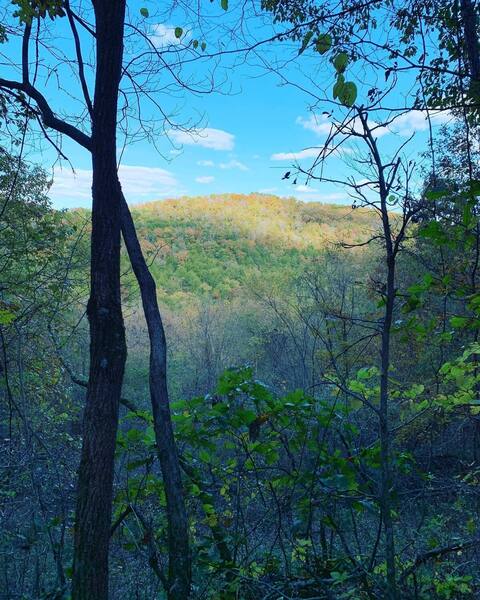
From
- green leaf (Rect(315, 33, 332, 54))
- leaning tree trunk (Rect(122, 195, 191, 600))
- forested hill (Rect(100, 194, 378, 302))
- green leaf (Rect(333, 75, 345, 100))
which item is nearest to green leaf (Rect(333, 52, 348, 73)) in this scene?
green leaf (Rect(333, 75, 345, 100))

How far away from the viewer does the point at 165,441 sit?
7.90ft

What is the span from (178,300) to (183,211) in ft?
77.9

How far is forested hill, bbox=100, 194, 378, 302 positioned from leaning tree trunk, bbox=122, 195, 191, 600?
29654mm

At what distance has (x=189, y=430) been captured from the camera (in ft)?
7.41

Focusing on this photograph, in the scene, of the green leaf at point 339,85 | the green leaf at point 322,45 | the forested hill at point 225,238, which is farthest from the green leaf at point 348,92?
the forested hill at point 225,238

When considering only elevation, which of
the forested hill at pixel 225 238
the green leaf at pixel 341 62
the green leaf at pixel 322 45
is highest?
the forested hill at pixel 225 238

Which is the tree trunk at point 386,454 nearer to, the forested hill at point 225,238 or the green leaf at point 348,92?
the green leaf at point 348,92

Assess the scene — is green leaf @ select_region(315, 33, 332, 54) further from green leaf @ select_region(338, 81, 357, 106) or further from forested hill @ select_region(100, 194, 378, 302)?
forested hill @ select_region(100, 194, 378, 302)

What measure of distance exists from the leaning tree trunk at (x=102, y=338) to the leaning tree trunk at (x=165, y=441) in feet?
0.94

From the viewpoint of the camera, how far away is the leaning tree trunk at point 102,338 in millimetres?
2102

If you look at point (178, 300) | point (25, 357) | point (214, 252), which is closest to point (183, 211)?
point (214, 252)

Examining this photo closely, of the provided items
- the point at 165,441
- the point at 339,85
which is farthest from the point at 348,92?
the point at 165,441

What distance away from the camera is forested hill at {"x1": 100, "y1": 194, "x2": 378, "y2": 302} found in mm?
41125

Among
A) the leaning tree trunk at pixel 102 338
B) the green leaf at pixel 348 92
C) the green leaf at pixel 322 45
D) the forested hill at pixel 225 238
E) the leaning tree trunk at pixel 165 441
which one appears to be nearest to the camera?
the green leaf at pixel 348 92
